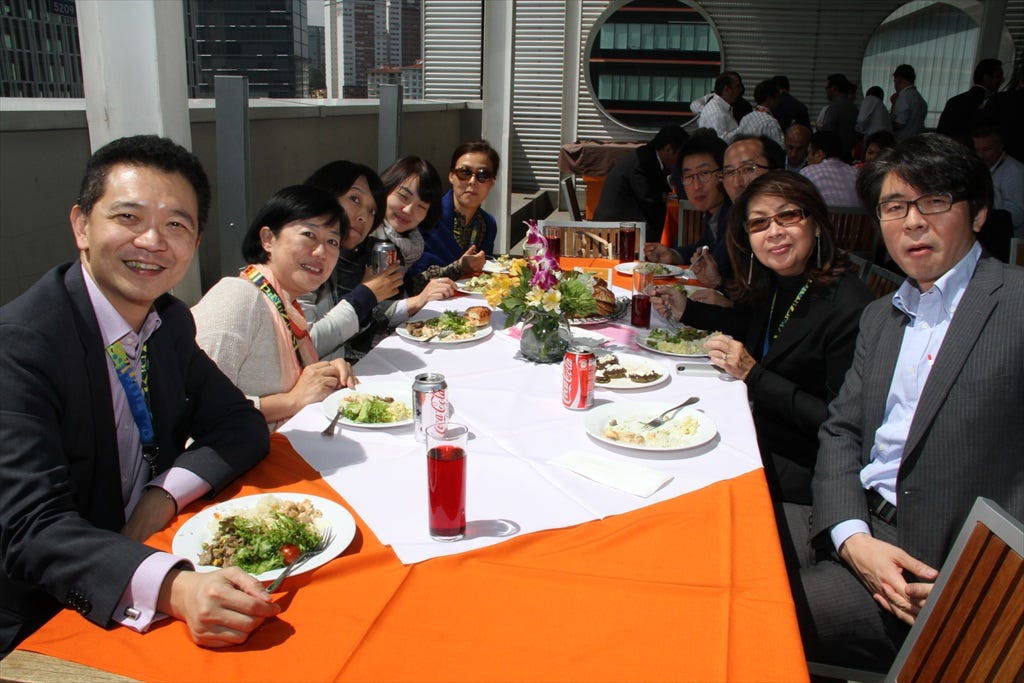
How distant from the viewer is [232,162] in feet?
12.1

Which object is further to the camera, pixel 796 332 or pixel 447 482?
pixel 796 332

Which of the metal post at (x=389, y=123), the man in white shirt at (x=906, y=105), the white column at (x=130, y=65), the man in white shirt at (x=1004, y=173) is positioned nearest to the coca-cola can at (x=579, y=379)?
the white column at (x=130, y=65)

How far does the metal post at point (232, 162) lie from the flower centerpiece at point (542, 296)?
5.66ft

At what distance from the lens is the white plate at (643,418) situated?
195 centimetres

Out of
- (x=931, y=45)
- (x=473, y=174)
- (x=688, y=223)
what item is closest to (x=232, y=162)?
(x=473, y=174)

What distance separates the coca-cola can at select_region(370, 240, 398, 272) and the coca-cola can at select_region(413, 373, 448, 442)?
4.49ft

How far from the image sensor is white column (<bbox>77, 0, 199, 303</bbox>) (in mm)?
2818

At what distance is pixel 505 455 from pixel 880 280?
2.20 metres

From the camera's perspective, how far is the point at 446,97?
12.9 metres

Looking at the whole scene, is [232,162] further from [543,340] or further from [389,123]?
[389,123]

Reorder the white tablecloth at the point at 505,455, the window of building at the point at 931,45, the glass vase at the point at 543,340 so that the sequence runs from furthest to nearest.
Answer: the window of building at the point at 931,45, the glass vase at the point at 543,340, the white tablecloth at the point at 505,455

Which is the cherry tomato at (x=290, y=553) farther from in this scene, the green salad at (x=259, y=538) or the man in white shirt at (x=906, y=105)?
the man in white shirt at (x=906, y=105)

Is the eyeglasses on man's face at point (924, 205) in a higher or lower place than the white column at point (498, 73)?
lower

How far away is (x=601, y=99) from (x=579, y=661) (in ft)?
38.4
